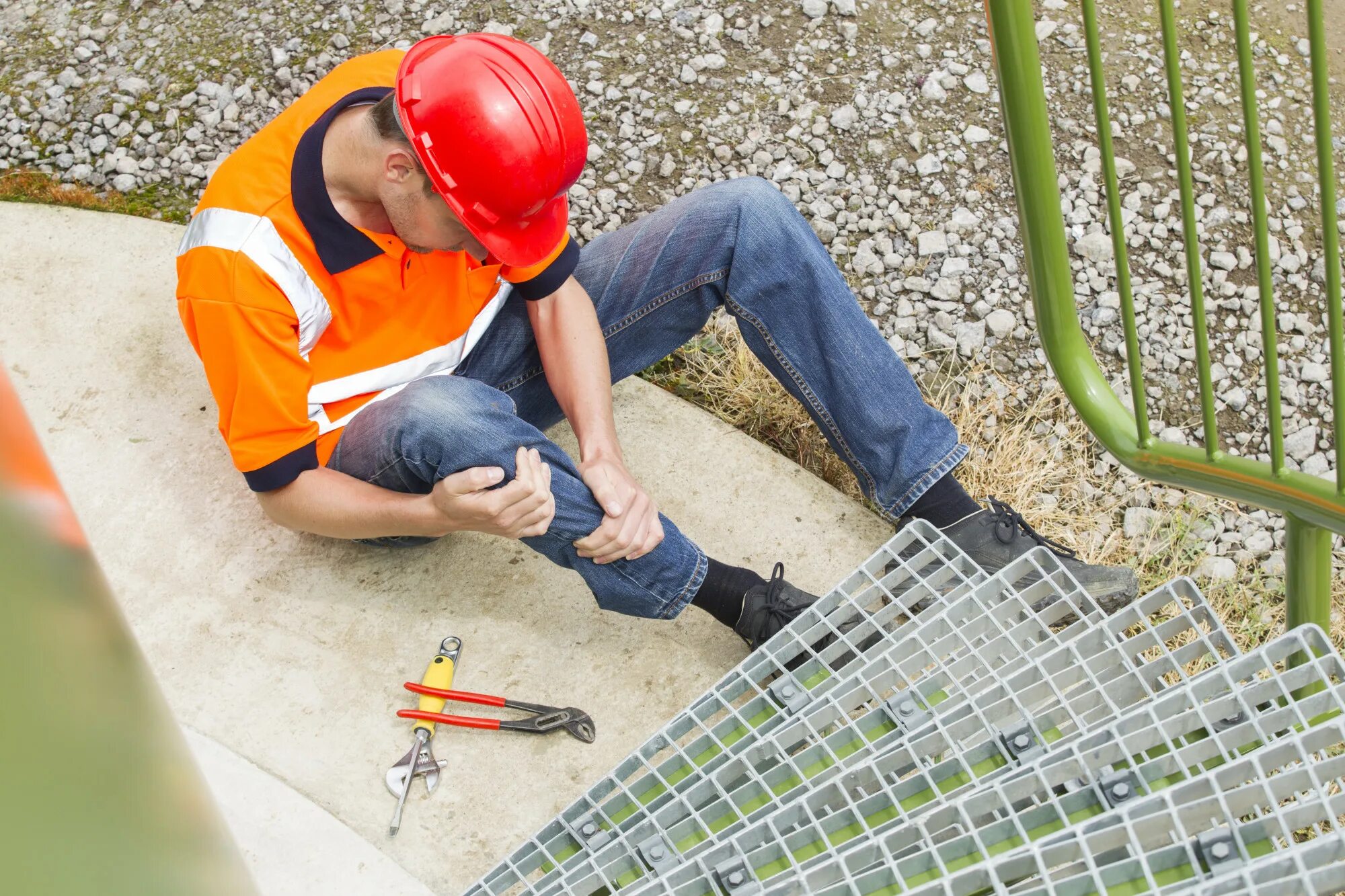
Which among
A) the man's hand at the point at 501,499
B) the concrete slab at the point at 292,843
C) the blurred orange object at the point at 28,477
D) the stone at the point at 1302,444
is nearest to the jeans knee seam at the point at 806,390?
the man's hand at the point at 501,499

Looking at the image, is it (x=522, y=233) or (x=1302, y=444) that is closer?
(x=522, y=233)

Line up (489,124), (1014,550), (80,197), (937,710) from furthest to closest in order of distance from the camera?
1. (80,197)
2. (1014,550)
3. (489,124)
4. (937,710)

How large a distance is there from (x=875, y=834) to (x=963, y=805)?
5.8 inches

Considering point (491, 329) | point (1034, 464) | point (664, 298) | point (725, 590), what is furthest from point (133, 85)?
point (1034, 464)

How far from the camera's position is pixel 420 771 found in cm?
220

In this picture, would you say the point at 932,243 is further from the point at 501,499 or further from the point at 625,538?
Answer: the point at 501,499

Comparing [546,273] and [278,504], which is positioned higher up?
[546,273]

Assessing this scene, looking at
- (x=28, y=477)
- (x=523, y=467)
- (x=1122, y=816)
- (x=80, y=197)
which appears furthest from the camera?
(x=80, y=197)

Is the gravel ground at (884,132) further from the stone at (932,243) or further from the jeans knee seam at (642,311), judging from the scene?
the jeans knee seam at (642,311)

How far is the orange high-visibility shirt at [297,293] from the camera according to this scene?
6.46 ft

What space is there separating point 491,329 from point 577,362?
223 millimetres

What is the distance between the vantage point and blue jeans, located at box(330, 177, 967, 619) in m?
2.22

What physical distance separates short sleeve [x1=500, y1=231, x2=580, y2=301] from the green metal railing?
989mm

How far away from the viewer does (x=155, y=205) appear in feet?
10.8
